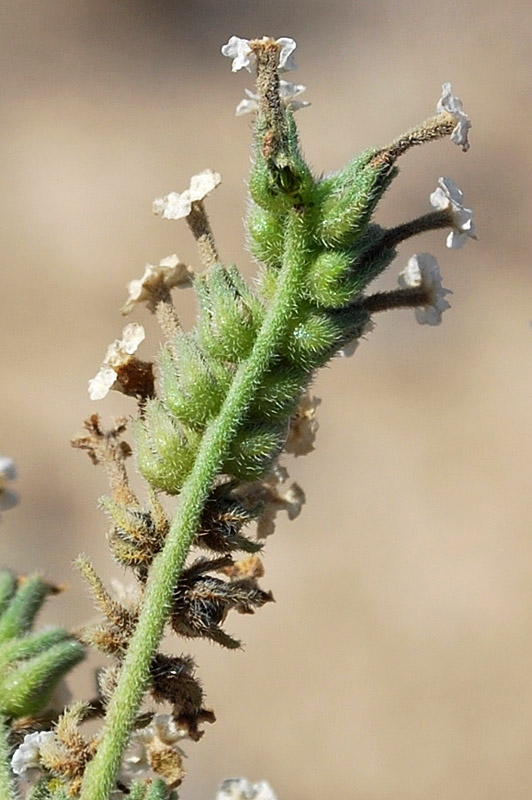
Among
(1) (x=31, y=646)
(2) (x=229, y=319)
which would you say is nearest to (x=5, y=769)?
(1) (x=31, y=646)

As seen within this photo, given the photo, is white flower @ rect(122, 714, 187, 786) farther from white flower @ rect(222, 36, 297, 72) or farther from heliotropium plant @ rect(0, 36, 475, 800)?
white flower @ rect(222, 36, 297, 72)

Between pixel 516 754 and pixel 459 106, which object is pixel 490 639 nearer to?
pixel 516 754

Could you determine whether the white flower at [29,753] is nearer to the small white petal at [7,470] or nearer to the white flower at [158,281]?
the small white petal at [7,470]

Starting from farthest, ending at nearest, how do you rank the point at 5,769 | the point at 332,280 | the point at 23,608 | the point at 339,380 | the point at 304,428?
the point at 339,380 → the point at 304,428 → the point at 23,608 → the point at 5,769 → the point at 332,280

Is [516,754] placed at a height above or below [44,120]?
below

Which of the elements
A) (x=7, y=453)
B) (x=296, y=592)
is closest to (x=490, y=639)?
(x=296, y=592)

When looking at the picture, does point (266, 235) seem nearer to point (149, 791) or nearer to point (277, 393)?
point (277, 393)

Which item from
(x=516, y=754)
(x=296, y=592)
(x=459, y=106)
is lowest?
(x=459, y=106)
